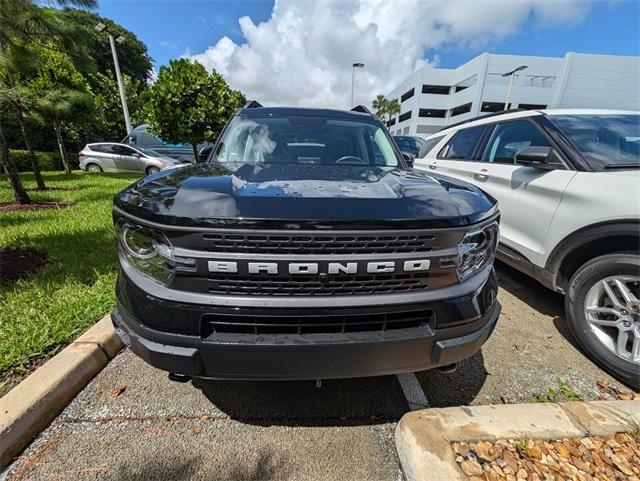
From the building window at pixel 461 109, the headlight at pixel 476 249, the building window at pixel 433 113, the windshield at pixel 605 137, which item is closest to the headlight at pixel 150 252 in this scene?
the headlight at pixel 476 249

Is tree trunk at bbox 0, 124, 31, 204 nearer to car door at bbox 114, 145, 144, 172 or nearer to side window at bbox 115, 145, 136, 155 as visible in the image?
car door at bbox 114, 145, 144, 172

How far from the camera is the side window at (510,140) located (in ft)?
10.3

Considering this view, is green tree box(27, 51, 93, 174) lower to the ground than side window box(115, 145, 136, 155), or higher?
higher

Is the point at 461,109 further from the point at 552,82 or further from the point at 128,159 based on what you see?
the point at 128,159

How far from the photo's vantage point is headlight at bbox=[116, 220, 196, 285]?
132 cm

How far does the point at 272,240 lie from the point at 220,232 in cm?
21

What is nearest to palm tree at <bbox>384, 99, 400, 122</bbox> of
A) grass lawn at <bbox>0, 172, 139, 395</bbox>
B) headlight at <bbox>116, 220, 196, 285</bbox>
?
grass lawn at <bbox>0, 172, 139, 395</bbox>

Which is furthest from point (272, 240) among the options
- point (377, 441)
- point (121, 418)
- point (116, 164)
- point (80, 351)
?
point (116, 164)

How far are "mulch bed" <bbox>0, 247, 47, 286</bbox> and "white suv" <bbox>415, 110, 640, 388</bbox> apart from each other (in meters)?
4.77

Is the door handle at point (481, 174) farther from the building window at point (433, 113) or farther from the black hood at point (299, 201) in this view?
the building window at point (433, 113)

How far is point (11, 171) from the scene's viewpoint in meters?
5.96

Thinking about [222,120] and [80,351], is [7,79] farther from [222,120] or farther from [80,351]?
[80,351]

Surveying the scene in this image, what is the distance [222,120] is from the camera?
11.3 meters

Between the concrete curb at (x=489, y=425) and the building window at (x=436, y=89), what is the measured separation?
53.2m
